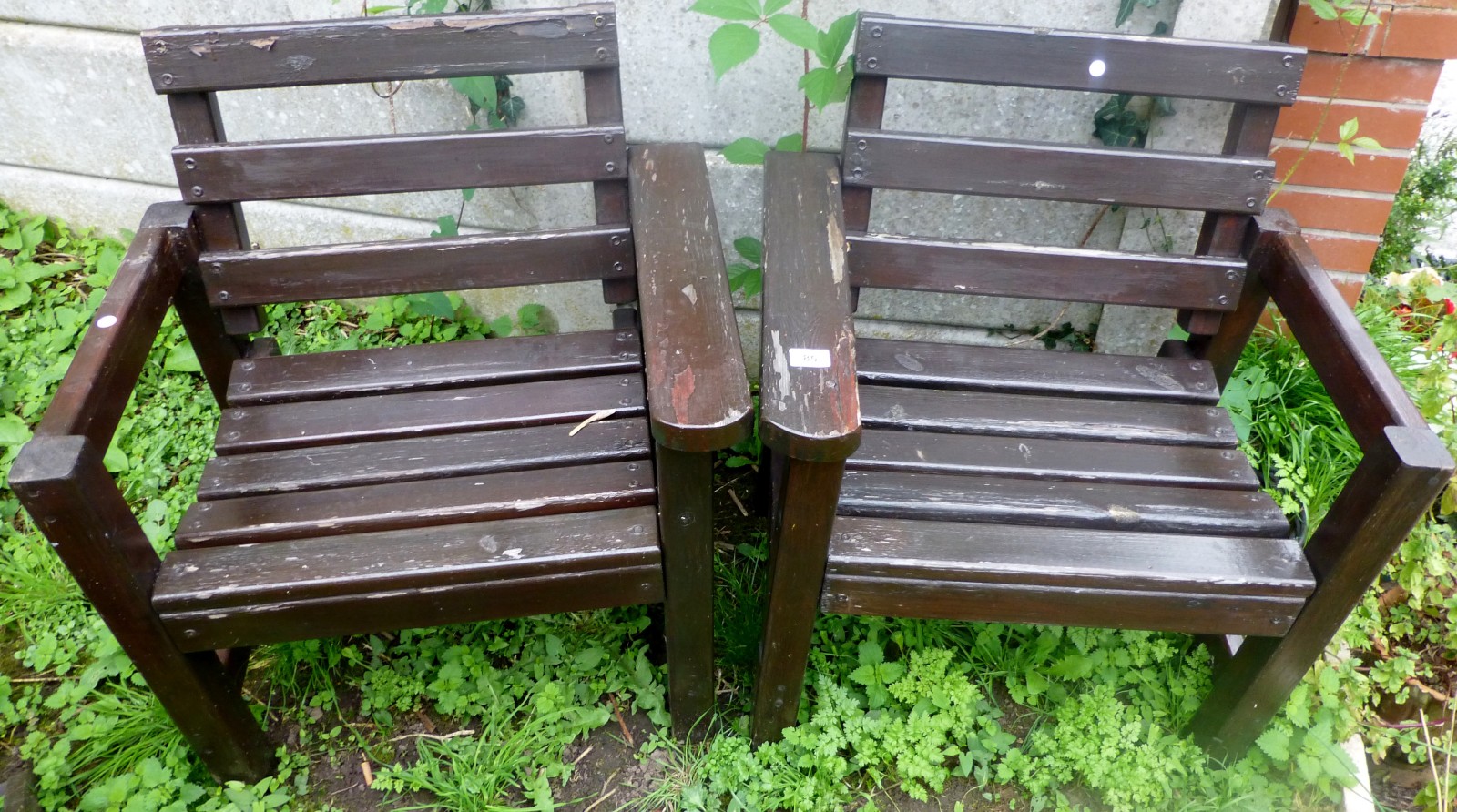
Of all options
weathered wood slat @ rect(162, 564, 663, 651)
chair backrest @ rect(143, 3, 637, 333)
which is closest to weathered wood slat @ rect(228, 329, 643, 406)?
chair backrest @ rect(143, 3, 637, 333)

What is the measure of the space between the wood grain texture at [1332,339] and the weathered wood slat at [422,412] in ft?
3.82

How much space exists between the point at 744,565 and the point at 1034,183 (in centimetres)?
101

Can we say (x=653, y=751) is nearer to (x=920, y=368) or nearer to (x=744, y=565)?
(x=744, y=565)

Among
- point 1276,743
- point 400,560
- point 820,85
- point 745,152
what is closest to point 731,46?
point 820,85

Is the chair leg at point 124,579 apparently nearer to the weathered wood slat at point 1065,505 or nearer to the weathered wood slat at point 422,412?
the weathered wood slat at point 422,412

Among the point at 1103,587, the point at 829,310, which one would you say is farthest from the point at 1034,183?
the point at 1103,587

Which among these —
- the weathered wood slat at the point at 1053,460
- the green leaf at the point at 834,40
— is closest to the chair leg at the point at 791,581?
the weathered wood slat at the point at 1053,460

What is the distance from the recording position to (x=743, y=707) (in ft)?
6.30

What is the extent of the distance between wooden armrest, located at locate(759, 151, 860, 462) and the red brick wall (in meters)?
1.15

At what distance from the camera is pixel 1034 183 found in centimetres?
178

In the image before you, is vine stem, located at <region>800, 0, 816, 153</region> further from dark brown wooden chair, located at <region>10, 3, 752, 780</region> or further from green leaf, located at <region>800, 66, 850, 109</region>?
dark brown wooden chair, located at <region>10, 3, 752, 780</region>

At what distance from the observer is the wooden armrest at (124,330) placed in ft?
4.41

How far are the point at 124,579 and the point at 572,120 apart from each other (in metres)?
1.35

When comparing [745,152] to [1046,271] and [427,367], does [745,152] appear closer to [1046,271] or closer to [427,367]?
[1046,271]
